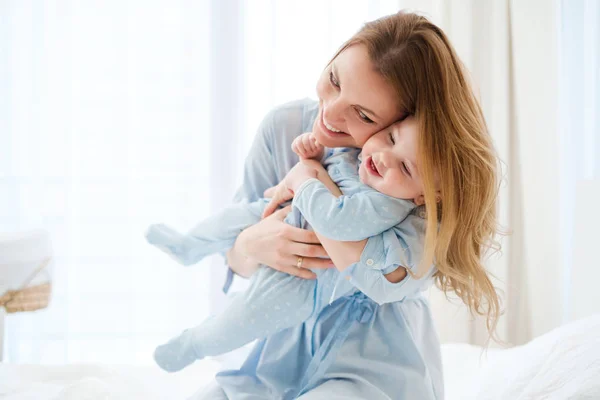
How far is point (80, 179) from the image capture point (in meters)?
2.95

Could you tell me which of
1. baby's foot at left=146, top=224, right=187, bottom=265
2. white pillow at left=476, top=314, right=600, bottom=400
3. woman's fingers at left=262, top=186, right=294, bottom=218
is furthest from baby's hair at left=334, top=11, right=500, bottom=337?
baby's foot at left=146, top=224, right=187, bottom=265

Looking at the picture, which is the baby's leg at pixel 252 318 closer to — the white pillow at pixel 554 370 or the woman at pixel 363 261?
the woman at pixel 363 261

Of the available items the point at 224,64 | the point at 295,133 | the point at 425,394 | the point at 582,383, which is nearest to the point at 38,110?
the point at 224,64

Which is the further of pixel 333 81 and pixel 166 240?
pixel 166 240

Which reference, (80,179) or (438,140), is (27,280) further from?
(438,140)

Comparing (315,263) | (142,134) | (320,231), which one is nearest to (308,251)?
(315,263)

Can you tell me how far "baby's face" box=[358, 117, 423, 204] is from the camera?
1140mm

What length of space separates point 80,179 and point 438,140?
226 cm

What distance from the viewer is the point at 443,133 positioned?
112cm

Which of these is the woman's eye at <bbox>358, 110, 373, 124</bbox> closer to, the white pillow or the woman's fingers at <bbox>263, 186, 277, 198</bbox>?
the woman's fingers at <bbox>263, 186, 277, 198</bbox>

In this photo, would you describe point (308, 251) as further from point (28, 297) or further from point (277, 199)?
point (28, 297)

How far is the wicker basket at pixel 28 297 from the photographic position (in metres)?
2.02

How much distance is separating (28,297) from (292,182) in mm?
1243

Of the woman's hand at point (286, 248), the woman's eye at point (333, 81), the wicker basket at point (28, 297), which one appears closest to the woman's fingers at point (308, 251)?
the woman's hand at point (286, 248)
